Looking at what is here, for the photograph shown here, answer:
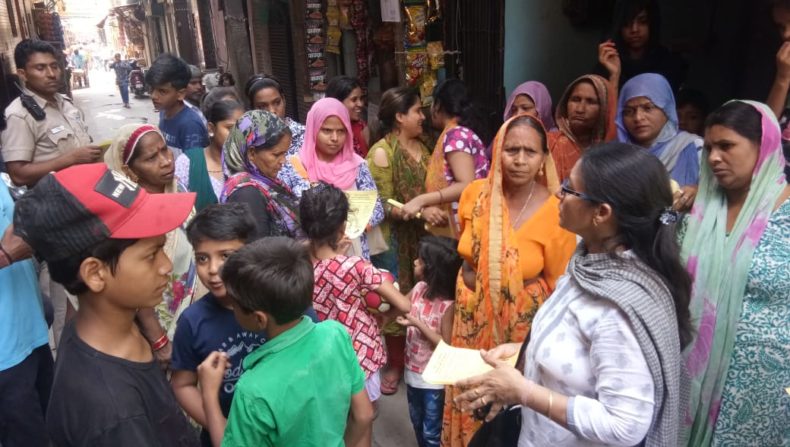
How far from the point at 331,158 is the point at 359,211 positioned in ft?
1.92

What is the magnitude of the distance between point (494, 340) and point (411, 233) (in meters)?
1.47

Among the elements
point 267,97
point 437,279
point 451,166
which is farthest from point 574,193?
point 267,97

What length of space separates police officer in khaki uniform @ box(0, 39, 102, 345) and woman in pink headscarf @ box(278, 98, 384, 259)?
1.23m

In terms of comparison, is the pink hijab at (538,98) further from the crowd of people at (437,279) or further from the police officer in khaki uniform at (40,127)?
the police officer in khaki uniform at (40,127)

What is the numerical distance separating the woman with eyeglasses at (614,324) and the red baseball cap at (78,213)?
100 centimetres

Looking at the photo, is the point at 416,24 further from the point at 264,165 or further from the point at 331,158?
the point at 264,165

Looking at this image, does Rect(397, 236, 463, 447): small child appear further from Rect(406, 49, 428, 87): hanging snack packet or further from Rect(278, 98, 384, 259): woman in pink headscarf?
Rect(406, 49, 428, 87): hanging snack packet

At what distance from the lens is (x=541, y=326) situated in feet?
5.08

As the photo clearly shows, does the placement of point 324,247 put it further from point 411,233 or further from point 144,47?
point 144,47

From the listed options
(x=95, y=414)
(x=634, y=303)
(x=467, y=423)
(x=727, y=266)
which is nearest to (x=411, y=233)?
(x=467, y=423)

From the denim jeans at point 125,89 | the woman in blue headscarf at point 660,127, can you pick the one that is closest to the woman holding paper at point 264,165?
the woman in blue headscarf at point 660,127

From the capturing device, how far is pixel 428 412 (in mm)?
2504

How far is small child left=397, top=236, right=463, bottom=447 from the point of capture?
246 cm

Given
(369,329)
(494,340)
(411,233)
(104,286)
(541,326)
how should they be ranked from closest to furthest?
1. (104,286)
2. (541,326)
3. (494,340)
4. (369,329)
5. (411,233)
